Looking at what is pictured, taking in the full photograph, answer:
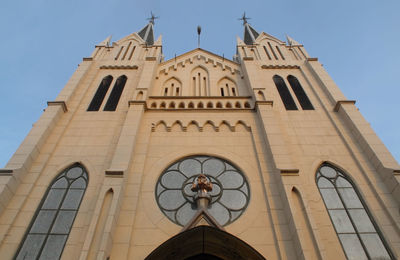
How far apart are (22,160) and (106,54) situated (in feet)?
34.3

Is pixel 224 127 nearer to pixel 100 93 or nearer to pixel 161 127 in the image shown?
pixel 161 127

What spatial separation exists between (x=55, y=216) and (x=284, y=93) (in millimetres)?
11688

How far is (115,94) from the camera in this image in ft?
47.6

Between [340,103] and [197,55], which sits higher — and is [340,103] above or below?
below

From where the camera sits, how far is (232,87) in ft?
52.1

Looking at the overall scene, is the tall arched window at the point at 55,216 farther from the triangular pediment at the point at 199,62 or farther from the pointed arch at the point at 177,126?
the triangular pediment at the point at 199,62

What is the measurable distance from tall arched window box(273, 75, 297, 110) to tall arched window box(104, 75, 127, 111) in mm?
8440

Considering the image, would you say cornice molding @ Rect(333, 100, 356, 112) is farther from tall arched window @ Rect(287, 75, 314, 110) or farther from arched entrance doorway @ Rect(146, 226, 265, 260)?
arched entrance doorway @ Rect(146, 226, 265, 260)

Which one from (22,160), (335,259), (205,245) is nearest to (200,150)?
(205,245)

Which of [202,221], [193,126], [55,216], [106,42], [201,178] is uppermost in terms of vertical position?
[106,42]

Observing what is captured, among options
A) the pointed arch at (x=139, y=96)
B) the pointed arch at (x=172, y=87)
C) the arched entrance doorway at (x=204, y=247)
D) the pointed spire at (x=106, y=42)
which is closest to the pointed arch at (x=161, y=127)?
the pointed arch at (x=139, y=96)

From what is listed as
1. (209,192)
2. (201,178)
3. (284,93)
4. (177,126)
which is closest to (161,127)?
(177,126)

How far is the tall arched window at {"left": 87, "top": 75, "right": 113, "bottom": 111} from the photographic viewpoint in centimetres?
1365

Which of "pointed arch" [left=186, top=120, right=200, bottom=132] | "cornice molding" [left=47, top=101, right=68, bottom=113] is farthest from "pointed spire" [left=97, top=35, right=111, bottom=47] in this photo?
"pointed arch" [left=186, top=120, right=200, bottom=132]
